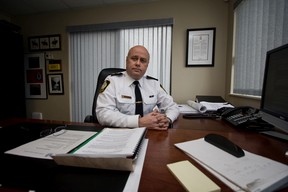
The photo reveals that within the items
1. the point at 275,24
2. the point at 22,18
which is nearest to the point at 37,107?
the point at 22,18

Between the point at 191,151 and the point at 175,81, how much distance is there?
1.73 m

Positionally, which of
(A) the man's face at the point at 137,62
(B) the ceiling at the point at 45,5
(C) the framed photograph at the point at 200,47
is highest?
(B) the ceiling at the point at 45,5

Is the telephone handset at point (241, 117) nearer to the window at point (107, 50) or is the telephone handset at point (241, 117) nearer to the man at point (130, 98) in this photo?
the man at point (130, 98)

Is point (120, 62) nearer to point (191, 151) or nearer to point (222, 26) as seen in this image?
point (222, 26)

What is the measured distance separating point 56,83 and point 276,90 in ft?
9.39

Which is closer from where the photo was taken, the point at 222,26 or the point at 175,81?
the point at 222,26

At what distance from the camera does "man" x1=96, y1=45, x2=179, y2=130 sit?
935mm

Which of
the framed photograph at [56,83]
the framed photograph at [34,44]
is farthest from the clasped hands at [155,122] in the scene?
the framed photograph at [34,44]

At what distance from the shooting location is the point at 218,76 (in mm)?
2049

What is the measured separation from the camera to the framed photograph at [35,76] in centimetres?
261

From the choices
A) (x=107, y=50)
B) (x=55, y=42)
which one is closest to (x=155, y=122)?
(x=107, y=50)

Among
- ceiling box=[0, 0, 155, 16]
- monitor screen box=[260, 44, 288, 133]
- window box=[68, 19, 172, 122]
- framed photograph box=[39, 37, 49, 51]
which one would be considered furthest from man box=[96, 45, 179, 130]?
framed photograph box=[39, 37, 49, 51]

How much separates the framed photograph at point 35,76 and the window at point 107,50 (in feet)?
1.77

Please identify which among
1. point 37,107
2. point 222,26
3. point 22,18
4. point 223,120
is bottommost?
point 37,107
